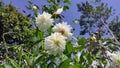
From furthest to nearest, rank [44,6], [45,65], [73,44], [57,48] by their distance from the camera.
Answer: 1. [44,6]
2. [73,44]
3. [45,65]
4. [57,48]

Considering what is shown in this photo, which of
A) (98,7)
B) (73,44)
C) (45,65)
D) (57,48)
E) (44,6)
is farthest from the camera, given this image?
(98,7)

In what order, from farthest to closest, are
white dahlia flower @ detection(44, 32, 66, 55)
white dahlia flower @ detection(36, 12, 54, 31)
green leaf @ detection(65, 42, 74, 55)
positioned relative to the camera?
green leaf @ detection(65, 42, 74, 55) → white dahlia flower @ detection(36, 12, 54, 31) → white dahlia flower @ detection(44, 32, 66, 55)

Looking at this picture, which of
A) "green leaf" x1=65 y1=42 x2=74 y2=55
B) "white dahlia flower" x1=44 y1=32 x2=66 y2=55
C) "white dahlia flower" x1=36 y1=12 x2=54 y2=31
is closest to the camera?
"white dahlia flower" x1=44 y1=32 x2=66 y2=55

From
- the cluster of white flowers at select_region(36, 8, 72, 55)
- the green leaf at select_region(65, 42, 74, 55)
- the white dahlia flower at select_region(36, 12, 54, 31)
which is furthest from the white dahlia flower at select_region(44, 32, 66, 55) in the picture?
the green leaf at select_region(65, 42, 74, 55)

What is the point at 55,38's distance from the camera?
4.97ft

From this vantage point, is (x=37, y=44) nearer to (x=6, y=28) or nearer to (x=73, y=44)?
(x=73, y=44)

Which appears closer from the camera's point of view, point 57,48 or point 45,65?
point 57,48

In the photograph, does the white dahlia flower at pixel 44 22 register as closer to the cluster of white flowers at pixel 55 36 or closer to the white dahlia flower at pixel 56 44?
the cluster of white flowers at pixel 55 36

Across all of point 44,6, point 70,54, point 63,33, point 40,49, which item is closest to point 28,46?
point 40,49

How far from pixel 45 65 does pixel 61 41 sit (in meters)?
0.27

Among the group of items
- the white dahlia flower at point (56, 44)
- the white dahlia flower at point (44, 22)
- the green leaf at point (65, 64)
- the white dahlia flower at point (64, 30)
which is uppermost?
the white dahlia flower at point (44, 22)

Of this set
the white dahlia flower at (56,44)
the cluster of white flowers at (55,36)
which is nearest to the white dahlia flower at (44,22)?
the cluster of white flowers at (55,36)

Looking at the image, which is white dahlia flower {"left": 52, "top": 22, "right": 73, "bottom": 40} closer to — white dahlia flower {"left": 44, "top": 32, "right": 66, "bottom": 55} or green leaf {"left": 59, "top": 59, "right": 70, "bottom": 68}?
white dahlia flower {"left": 44, "top": 32, "right": 66, "bottom": 55}

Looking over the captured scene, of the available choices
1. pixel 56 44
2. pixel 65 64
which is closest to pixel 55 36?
pixel 56 44
